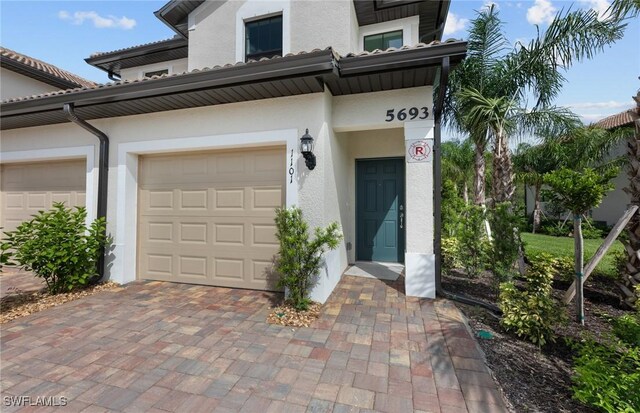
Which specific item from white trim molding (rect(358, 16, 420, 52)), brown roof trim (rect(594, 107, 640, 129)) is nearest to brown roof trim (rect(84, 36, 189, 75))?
white trim molding (rect(358, 16, 420, 52))

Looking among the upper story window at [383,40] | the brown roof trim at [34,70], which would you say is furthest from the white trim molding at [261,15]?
the brown roof trim at [34,70]

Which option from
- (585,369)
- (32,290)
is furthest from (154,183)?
(585,369)

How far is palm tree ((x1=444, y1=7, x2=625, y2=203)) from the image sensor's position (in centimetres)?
567

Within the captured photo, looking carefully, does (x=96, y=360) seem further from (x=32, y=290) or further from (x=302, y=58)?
(x=302, y=58)

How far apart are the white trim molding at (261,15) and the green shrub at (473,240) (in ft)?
18.2

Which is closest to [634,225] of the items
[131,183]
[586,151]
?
[131,183]

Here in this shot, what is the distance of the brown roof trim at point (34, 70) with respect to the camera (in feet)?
27.5

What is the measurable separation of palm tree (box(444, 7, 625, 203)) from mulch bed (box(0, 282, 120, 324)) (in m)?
8.42

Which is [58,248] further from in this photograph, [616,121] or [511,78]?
[616,121]

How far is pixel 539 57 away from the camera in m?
6.12

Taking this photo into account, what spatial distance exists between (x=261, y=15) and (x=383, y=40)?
10.3 ft

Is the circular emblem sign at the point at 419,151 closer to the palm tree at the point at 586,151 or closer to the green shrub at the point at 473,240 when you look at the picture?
the green shrub at the point at 473,240

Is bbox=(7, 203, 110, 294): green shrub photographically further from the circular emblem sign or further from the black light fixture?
the circular emblem sign

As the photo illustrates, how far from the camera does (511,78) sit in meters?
6.43
